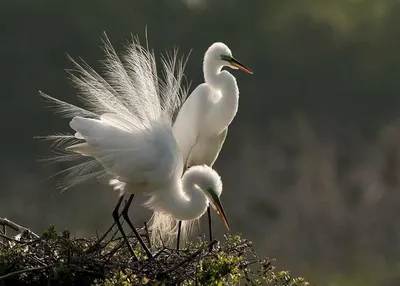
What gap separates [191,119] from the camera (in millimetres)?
2973

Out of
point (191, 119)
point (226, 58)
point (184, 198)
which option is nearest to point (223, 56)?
point (226, 58)

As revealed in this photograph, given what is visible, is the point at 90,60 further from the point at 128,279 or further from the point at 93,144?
the point at 128,279

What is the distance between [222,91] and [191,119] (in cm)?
17

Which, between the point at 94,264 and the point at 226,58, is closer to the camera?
the point at 94,264

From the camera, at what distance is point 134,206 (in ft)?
11.4

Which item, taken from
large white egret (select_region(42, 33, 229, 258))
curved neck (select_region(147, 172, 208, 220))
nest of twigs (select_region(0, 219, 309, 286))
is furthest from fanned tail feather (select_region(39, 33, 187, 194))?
nest of twigs (select_region(0, 219, 309, 286))

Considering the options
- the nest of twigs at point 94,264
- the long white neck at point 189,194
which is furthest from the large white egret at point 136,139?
the nest of twigs at point 94,264

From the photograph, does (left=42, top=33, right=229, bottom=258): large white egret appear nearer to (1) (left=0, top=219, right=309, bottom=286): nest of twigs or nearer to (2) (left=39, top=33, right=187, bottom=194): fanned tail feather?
(2) (left=39, top=33, right=187, bottom=194): fanned tail feather

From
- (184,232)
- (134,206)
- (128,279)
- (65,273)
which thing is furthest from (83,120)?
(134,206)

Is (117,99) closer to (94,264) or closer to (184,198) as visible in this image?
(184,198)

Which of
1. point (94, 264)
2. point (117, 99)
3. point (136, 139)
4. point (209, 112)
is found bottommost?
point (94, 264)

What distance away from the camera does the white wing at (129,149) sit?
7.54ft

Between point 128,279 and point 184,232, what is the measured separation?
1414mm

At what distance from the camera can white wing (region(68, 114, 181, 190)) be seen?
2299 mm
